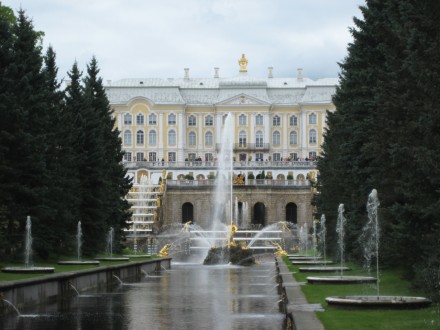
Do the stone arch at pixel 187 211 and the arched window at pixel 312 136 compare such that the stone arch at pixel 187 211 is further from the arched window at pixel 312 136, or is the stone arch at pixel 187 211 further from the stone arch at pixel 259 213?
the arched window at pixel 312 136

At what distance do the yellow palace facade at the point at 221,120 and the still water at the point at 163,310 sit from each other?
3267 inches

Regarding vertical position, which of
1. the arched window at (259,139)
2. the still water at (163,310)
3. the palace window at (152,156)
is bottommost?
the still water at (163,310)

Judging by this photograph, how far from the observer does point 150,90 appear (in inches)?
4264

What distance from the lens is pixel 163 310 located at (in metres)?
16.7

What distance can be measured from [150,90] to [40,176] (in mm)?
81066

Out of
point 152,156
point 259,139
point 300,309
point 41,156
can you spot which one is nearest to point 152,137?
point 152,156

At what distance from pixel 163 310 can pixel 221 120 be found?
91.6m

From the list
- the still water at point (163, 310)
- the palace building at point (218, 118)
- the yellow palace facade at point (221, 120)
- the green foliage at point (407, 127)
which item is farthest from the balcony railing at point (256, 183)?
the green foliage at point (407, 127)

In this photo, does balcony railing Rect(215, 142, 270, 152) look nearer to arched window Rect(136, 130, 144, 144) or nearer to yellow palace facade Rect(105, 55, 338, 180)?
yellow palace facade Rect(105, 55, 338, 180)

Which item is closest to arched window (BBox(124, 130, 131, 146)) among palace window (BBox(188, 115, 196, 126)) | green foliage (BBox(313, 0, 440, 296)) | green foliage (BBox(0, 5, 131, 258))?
palace window (BBox(188, 115, 196, 126))

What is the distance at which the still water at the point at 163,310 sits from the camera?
46.7ft

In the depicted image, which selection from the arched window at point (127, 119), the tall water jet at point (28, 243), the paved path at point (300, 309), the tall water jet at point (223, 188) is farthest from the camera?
the arched window at point (127, 119)

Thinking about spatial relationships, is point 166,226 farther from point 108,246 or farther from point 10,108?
point 10,108

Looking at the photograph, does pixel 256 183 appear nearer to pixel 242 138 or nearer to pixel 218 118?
pixel 242 138
